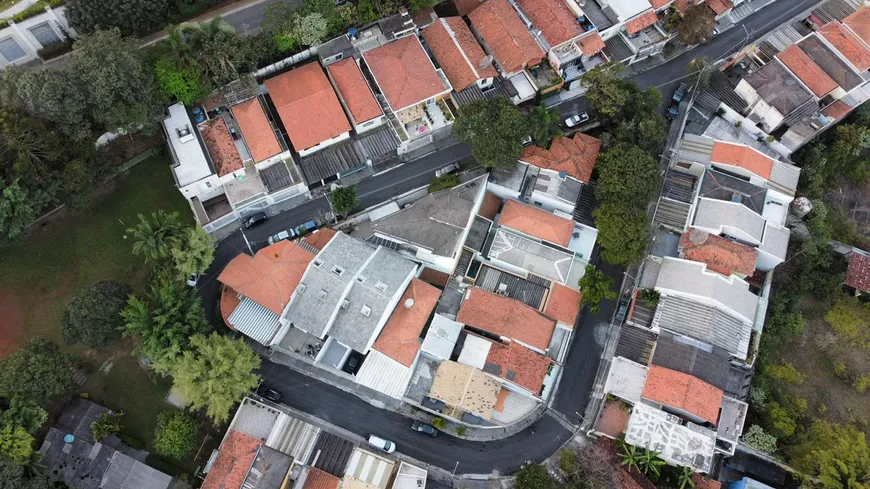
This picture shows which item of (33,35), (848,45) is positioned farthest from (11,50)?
(848,45)

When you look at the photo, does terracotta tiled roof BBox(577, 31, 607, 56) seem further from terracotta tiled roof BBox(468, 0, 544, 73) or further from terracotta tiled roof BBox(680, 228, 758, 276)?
terracotta tiled roof BBox(680, 228, 758, 276)

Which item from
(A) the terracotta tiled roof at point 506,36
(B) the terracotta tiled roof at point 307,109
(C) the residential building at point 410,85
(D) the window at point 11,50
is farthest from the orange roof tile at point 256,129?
(A) the terracotta tiled roof at point 506,36

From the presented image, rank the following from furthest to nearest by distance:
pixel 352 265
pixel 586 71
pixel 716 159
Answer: pixel 586 71
pixel 716 159
pixel 352 265

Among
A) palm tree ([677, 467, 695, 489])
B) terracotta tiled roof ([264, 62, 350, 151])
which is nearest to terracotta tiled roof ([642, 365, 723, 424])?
palm tree ([677, 467, 695, 489])

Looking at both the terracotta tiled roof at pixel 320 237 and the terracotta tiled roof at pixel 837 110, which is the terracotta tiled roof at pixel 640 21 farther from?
Answer: the terracotta tiled roof at pixel 320 237

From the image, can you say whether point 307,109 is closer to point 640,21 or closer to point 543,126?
point 543,126

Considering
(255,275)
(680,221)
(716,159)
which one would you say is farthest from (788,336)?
(255,275)

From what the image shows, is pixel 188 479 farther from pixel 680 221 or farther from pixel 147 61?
pixel 680 221
